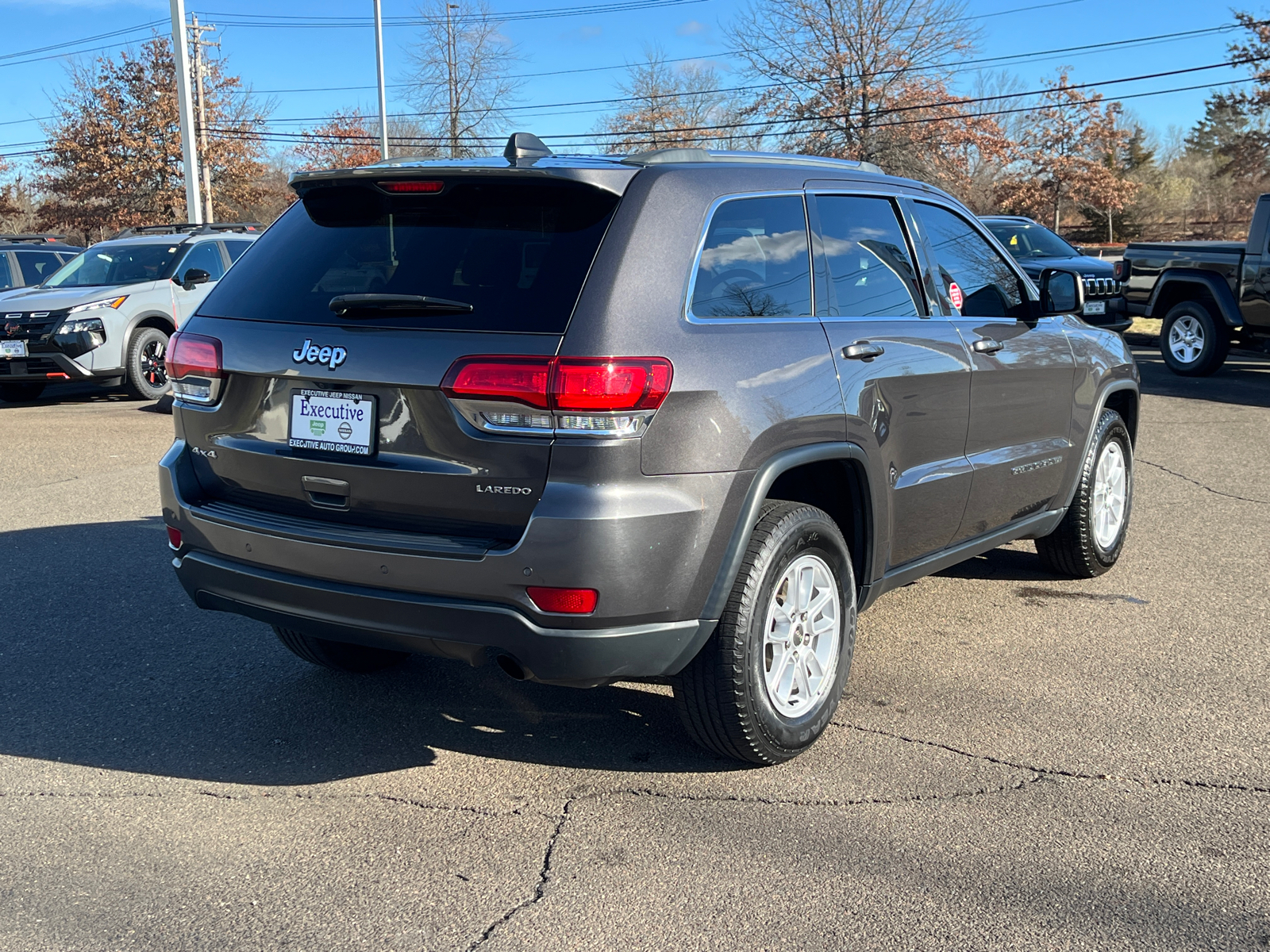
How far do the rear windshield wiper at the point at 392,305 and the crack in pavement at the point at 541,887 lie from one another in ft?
4.76

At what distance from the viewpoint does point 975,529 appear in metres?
4.73

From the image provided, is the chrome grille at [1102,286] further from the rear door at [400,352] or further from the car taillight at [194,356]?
the car taillight at [194,356]

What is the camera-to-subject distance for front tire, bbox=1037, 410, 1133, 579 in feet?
18.2

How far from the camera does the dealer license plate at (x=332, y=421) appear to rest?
326cm

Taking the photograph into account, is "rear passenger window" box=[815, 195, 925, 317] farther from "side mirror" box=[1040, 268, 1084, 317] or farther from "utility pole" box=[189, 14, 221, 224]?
"utility pole" box=[189, 14, 221, 224]

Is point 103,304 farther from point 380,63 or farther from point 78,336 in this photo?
point 380,63

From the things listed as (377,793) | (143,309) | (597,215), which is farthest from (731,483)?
(143,309)

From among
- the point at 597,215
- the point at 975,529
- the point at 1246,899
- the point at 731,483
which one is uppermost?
the point at 597,215

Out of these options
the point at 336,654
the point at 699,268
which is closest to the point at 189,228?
the point at 336,654

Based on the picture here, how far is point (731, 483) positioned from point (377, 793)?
55.6 inches

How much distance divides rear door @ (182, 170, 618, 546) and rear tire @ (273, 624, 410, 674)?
819 millimetres

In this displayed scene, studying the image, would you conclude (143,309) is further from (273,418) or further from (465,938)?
(465,938)

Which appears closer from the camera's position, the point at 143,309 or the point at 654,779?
the point at 654,779

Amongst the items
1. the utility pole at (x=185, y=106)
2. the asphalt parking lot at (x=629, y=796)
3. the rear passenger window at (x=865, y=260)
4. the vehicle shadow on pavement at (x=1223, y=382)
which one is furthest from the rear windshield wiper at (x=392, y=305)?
the utility pole at (x=185, y=106)
